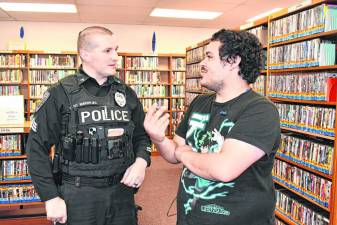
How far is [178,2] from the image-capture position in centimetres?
533

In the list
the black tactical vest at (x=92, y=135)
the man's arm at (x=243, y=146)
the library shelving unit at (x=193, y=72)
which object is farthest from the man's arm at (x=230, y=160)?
the library shelving unit at (x=193, y=72)

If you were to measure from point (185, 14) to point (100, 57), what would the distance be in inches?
190

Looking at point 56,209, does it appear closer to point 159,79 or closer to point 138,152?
point 138,152

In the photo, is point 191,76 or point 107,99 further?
point 191,76

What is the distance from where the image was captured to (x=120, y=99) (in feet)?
6.12

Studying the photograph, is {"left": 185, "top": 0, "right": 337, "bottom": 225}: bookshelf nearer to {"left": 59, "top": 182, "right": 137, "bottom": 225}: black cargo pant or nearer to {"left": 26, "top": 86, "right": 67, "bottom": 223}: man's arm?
{"left": 59, "top": 182, "right": 137, "bottom": 225}: black cargo pant

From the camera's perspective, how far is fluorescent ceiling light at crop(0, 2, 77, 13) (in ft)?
18.2

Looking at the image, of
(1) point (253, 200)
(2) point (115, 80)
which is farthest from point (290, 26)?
(1) point (253, 200)

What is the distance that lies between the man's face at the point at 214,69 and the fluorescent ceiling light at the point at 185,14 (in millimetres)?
4611

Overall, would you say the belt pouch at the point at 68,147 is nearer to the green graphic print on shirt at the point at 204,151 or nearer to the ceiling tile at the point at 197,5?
the green graphic print on shirt at the point at 204,151

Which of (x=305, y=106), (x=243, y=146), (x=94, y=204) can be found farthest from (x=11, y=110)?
(x=305, y=106)

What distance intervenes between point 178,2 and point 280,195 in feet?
11.6

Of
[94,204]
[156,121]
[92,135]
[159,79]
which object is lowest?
[94,204]

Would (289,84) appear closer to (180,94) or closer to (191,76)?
(191,76)
